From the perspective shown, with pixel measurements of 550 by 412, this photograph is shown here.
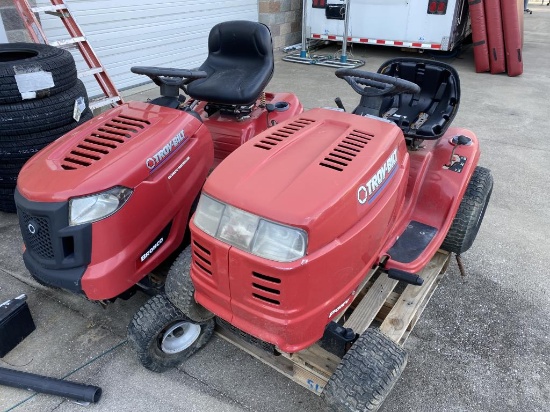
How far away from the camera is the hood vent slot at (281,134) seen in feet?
6.23

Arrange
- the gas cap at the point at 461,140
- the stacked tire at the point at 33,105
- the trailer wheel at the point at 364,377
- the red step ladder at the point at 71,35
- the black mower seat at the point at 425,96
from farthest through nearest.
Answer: the red step ladder at the point at 71,35 → the stacked tire at the point at 33,105 → the black mower seat at the point at 425,96 → the gas cap at the point at 461,140 → the trailer wheel at the point at 364,377

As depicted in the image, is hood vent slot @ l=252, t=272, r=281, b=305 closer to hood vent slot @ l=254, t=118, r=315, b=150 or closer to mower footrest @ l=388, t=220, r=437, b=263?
hood vent slot @ l=254, t=118, r=315, b=150

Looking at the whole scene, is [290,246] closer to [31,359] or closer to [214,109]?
[31,359]

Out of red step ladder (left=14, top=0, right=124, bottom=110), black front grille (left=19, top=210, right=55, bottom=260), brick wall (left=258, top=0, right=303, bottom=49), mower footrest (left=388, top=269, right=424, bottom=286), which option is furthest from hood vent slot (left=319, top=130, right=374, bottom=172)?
brick wall (left=258, top=0, right=303, bottom=49)

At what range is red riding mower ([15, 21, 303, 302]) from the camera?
75.7 inches

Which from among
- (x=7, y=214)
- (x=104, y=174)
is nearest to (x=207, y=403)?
(x=104, y=174)

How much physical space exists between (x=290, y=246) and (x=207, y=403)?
3.33 ft

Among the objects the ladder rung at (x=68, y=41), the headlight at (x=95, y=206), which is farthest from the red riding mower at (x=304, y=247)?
the ladder rung at (x=68, y=41)

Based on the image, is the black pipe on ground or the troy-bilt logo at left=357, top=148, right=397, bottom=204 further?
the black pipe on ground

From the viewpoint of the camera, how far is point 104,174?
6.39 ft

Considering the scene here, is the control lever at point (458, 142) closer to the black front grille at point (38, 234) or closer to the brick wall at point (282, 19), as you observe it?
the black front grille at point (38, 234)

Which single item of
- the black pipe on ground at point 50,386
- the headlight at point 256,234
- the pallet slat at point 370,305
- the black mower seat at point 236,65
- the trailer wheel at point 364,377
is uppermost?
the black mower seat at point 236,65

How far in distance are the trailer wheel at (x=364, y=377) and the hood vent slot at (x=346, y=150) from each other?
0.70 metres

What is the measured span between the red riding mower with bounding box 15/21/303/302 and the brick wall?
617 cm
